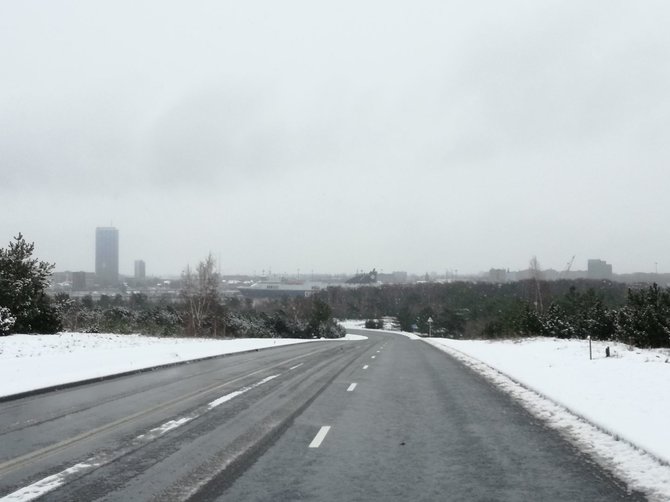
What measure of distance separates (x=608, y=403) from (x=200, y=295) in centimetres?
6769

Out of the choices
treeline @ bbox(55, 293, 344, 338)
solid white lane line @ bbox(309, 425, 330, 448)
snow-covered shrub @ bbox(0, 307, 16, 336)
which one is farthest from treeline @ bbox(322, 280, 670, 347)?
snow-covered shrub @ bbox(0, 307, 16, 336)

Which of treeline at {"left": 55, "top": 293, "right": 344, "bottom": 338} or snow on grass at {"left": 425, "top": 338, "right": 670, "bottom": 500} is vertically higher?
A: snow on grass at {"left": 425, "top": 338, "right": 670, "bottom": 500}

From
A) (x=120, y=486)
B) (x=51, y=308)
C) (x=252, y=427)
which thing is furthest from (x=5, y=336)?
(x=120, y=486)

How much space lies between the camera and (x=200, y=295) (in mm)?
75500

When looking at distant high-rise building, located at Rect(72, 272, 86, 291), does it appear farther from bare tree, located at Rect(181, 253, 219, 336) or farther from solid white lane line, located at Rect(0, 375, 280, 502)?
solid white lane line, located at Rect(0, 375, 280, 502)

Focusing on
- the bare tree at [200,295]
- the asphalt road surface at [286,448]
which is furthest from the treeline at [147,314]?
the asphalt road surface at [286,448]

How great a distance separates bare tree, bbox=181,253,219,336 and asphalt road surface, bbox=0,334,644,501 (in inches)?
2129

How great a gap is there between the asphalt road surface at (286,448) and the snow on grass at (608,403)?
17.5 inches

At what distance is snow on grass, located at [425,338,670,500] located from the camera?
742 cm

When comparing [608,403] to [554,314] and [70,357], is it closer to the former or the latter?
[70,357]

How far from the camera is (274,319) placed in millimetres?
87938

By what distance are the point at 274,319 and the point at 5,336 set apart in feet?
206

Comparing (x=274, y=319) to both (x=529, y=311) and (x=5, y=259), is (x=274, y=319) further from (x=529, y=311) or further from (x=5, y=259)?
(x=5, y=259)

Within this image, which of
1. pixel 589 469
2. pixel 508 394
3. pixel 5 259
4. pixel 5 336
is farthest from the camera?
pixel 5 259
